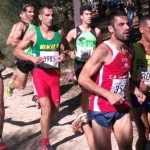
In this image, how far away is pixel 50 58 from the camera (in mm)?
6527

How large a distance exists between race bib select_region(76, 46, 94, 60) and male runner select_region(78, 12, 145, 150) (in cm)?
264

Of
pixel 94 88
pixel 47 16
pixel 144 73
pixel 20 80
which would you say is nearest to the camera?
pixel 94 88

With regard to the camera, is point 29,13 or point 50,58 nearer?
point 50,58

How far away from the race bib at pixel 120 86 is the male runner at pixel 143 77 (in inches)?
19.1

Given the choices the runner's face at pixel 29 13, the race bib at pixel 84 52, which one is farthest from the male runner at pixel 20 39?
the race bib at pixel 84 52

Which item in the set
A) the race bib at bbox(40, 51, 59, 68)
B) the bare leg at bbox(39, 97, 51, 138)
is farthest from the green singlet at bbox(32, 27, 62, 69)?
the bare leg at bbox(39, 97, 51, 138)

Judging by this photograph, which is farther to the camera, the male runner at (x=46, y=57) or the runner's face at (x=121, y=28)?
the male runner at (x=46, y=57)

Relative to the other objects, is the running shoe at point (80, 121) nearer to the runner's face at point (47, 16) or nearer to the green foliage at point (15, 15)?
the runner's face at point (47, 16)

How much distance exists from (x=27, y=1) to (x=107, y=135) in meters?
9.62

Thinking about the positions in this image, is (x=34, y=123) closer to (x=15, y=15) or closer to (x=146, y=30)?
(x=146, y=30)

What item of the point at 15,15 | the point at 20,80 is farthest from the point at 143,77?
the point at 15,15

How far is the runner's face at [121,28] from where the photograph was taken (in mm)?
4516

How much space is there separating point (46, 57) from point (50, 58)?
60mm

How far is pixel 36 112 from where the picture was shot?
8.51m
